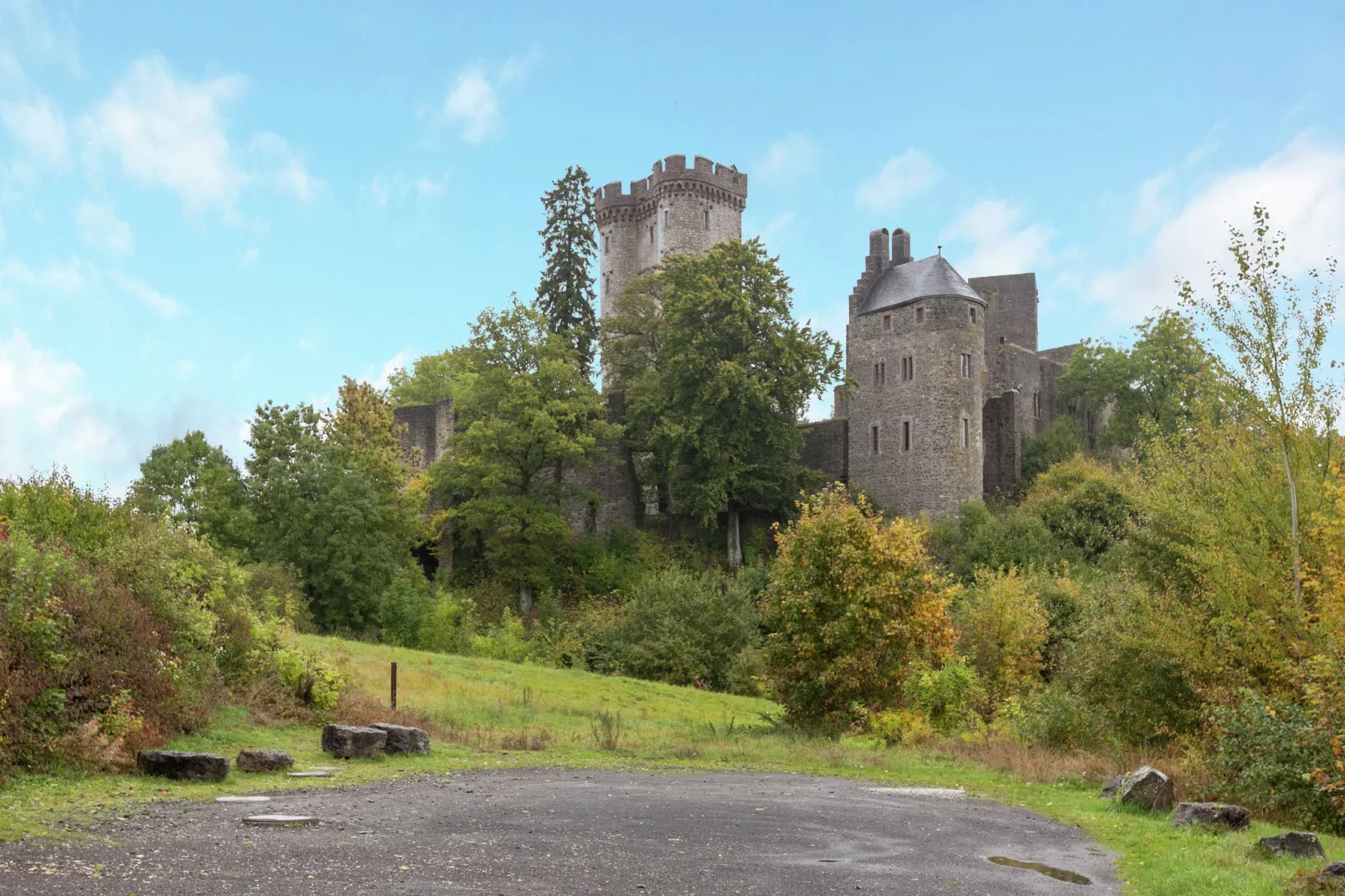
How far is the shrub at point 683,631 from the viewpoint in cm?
3959

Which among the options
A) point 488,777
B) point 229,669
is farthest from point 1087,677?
point 229,669

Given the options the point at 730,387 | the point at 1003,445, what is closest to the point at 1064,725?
the point at 730,387

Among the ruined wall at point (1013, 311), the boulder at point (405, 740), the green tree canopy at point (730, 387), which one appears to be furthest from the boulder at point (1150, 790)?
the ruined wall at point (1013, 311)

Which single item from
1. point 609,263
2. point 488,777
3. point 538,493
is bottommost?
point 488,777

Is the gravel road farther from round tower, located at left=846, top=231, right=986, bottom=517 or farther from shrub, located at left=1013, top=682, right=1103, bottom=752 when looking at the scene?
round tower, located at left=846, top=231, right=986, bottom=517

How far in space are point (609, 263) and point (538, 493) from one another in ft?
77.2

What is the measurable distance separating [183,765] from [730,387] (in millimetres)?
34572

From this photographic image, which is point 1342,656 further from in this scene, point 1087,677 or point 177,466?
point 177,466

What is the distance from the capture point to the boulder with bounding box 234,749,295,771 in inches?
618

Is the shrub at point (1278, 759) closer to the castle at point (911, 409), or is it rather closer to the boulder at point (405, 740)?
the boulder at point (405, 740)

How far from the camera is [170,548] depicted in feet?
68.9

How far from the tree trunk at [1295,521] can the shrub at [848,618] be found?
7.75 m

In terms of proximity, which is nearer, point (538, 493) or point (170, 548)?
point (170, 548)

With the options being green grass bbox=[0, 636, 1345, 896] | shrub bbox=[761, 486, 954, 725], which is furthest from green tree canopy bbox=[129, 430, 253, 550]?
shrub bbox=[761, 486, 954, 725]
